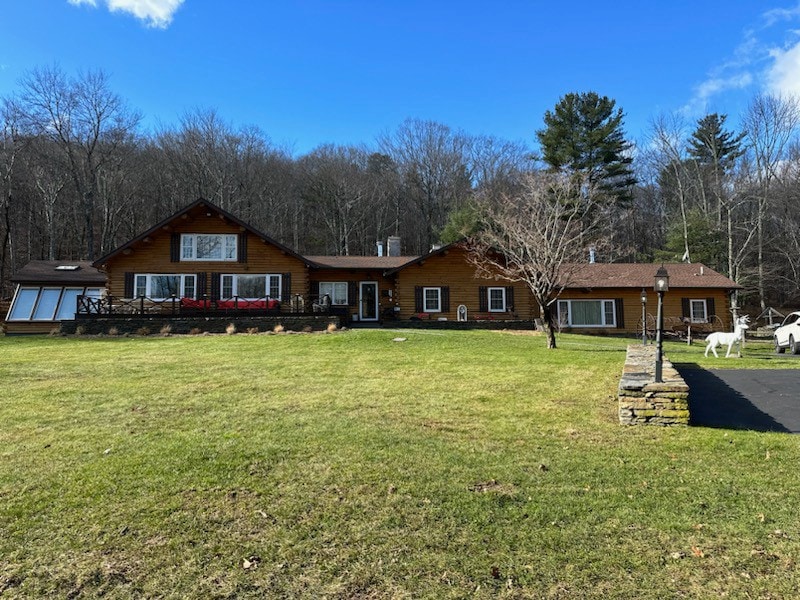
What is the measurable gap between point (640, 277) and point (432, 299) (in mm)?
10662

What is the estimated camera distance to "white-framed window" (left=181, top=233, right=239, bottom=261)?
878 inches

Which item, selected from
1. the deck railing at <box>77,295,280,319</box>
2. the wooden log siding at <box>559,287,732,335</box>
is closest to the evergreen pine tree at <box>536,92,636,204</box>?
the wooden log siding at <box>559,287,732,335</box>

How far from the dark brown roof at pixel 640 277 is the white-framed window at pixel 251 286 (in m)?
13.9

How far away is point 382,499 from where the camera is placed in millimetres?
3736

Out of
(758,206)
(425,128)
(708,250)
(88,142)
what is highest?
(425,128)

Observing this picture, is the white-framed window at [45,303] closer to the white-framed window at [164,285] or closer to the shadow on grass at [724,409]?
the white-framed window at [164,285]

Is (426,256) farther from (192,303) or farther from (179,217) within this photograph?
(179,217)

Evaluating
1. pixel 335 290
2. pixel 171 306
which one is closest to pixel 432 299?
pixel 335 290

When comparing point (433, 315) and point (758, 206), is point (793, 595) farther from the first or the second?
point (758, 206)

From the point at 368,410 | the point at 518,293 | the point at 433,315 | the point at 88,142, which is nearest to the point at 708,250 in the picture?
the point at 518,293

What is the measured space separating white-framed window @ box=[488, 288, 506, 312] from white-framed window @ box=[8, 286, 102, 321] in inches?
739

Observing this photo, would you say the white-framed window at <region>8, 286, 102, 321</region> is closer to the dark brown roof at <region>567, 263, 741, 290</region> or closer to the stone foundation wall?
the stone foundation wall

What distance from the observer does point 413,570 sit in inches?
111

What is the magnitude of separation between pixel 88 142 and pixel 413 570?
39.7m
